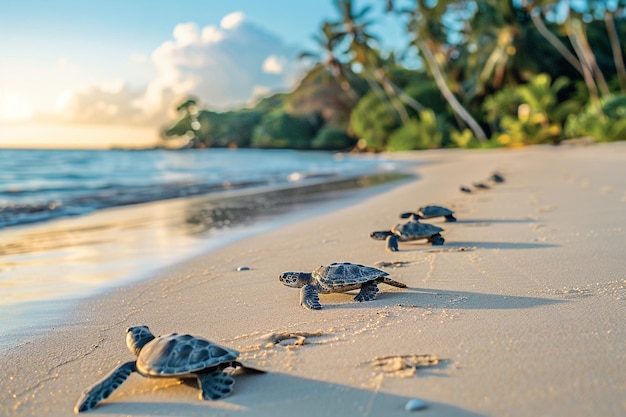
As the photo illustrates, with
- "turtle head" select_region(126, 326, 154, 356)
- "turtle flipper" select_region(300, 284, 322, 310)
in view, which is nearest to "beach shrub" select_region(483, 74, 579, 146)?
"turtle flipper" select_region(300, 284, 322, 310)

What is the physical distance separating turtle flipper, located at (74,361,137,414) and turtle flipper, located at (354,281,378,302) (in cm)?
166

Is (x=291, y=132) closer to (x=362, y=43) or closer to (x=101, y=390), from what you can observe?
(x=362, y=43)

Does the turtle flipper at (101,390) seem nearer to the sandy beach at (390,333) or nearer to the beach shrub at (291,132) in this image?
the sandy beach at (390,333)

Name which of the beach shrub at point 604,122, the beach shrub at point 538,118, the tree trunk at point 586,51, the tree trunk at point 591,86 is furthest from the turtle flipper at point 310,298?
the tree trunk at point 586,51

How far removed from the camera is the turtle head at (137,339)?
2998mm

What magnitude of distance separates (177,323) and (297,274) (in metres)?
0.89

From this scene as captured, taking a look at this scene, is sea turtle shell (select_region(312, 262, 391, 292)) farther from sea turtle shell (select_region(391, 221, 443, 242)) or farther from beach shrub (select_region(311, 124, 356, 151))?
beach shrub (select_region(311, 124, 356, 151))

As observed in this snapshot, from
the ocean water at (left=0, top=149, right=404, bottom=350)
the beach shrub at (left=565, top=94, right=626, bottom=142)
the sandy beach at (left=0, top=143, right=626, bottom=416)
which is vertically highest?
the beach shrub at (left=565, top=94, right=626, bottom=142)

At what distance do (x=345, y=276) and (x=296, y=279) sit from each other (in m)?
0.41

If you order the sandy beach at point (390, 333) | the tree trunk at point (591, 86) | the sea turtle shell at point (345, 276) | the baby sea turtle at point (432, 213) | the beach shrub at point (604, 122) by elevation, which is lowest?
the sandy beach at point (390, 333)


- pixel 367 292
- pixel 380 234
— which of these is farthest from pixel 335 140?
pixel 367 292

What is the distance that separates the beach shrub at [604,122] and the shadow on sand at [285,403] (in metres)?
22.8

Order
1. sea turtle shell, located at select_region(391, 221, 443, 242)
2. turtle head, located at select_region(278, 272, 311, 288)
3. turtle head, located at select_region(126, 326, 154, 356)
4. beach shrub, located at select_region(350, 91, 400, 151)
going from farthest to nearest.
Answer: beach shrub, located at select_region(350, 91, 400, 151), sea turtle shell, located at select_region(391, 221, 443, 242), turtle head, located at select_region(278, 272, 311, 288), turtle head, located at select_region(126, 326, 154, 356)

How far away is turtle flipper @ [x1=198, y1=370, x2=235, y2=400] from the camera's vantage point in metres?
2.54
